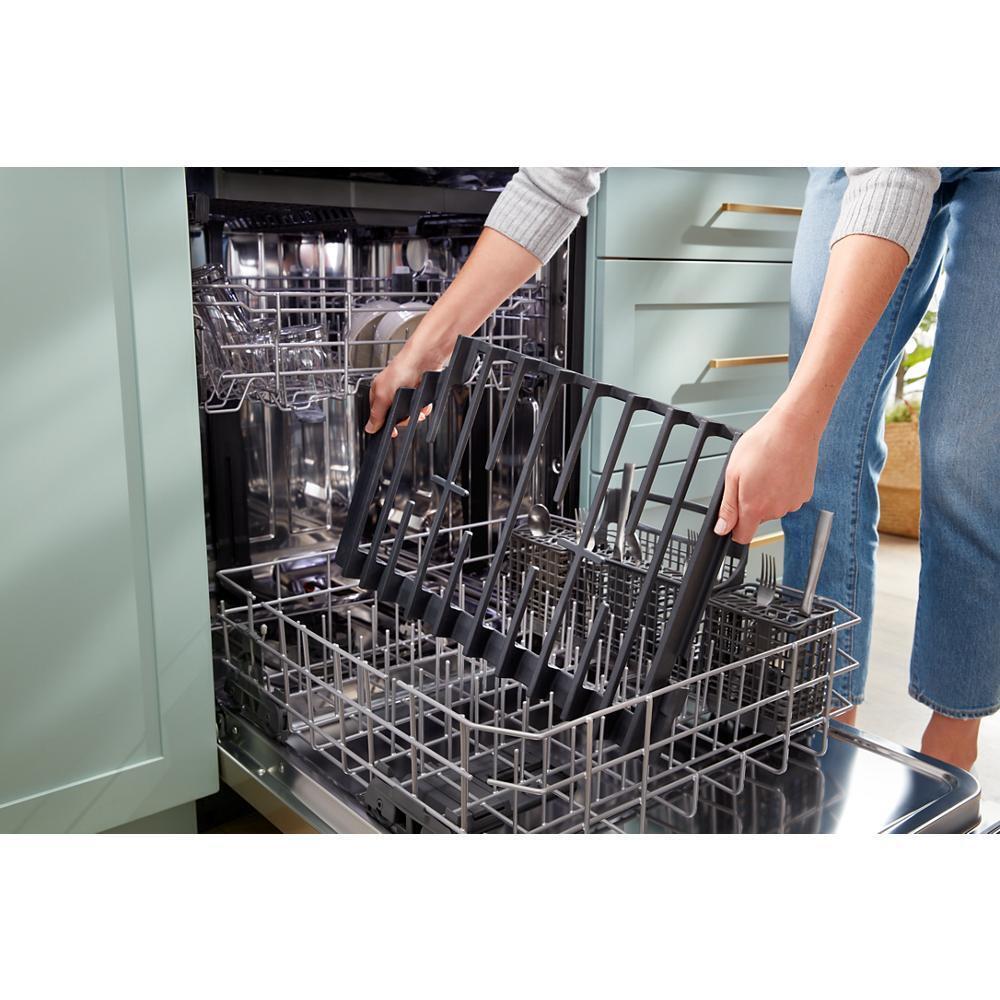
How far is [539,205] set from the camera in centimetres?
101

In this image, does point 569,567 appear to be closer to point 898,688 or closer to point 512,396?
point 512,396

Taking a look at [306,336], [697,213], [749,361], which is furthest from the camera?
[749,361]

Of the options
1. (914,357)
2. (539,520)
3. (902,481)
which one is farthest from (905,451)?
(539,520)

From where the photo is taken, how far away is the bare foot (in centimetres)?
114

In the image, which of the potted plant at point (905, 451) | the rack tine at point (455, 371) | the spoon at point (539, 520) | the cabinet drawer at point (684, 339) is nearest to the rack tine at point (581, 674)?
the rack tine at point (455, 371)

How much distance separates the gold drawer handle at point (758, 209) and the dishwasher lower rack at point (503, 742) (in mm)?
832

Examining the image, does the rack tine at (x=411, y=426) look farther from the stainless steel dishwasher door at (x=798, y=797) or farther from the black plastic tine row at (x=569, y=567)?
the stainless steel dishwasher door at (x=798, y=797)

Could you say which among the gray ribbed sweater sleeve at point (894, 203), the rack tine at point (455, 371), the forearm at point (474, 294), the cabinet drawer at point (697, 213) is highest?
the cabinet drawer at point (697, 213)

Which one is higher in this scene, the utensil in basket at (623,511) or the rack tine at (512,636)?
the utensil in basket at (623,511)

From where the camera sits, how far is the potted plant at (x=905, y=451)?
8.82ft

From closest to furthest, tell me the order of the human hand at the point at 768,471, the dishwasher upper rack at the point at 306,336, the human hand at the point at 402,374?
the human hand at the point at 768,471 → the human hand at the point at 402,374 → the dishwasher upper rack at the point at 306,336

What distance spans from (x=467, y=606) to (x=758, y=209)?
2.62 feet

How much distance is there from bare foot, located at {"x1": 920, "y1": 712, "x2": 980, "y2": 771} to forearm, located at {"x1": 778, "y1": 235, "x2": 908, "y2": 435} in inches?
20.8
